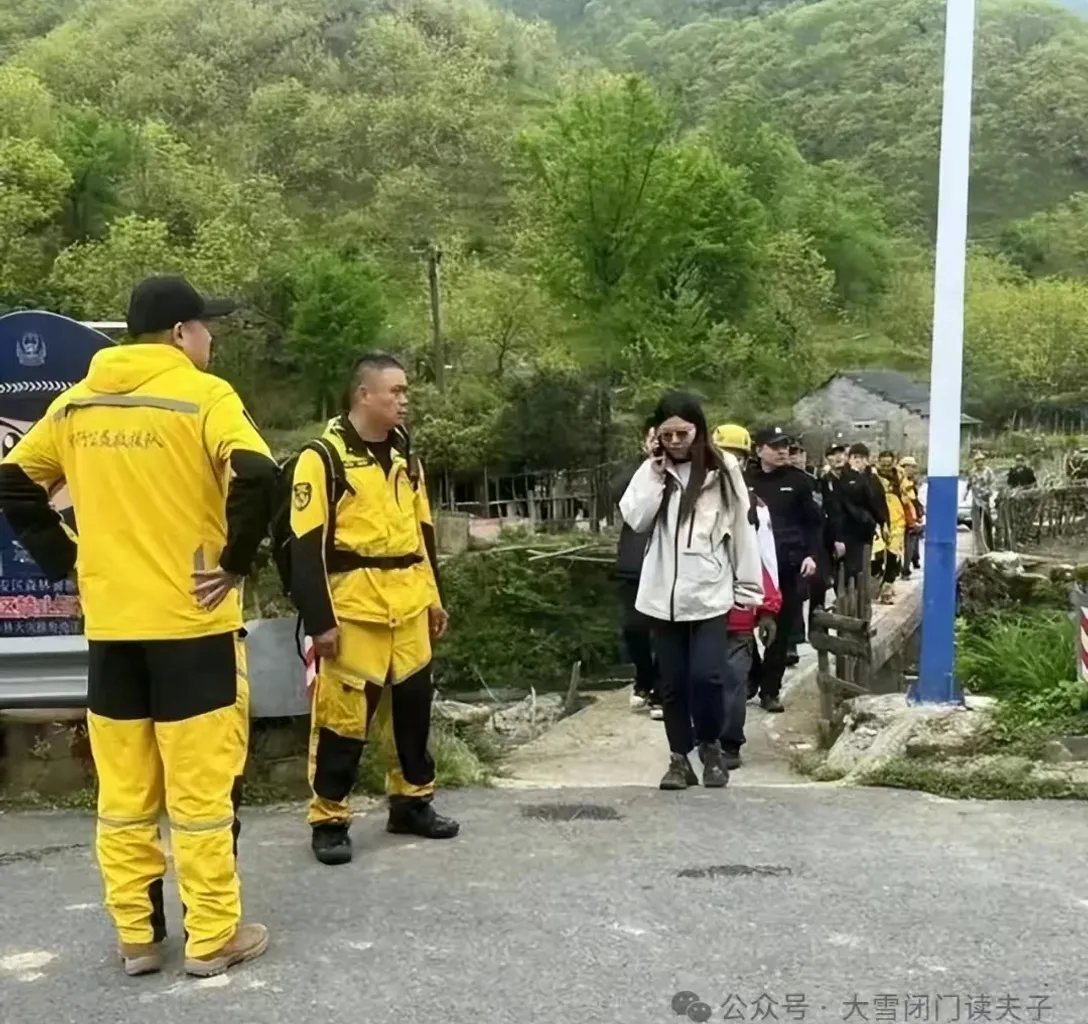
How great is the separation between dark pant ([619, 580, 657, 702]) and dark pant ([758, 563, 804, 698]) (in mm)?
798

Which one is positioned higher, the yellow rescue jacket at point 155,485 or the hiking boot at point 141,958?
the yellow rescue jacket at point 155,485

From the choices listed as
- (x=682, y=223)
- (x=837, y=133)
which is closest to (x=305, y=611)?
(x=682, y=223)

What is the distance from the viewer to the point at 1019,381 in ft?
218

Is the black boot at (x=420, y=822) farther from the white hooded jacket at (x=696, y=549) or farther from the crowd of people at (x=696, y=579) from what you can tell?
the white hooded jacket at (x=696, y=549)

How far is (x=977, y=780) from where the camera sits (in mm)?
5637

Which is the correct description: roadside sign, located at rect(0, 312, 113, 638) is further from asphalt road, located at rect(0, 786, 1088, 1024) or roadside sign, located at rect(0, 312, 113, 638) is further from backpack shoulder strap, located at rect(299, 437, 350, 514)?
backpack shoulder strap, located at rect(299, 437, 350, 514)

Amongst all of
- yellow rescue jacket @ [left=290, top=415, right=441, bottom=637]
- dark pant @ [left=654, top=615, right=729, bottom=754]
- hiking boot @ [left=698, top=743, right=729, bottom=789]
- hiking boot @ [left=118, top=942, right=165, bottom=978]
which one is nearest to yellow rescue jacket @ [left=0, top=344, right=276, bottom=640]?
yellow rescue jacket @ [left=290, top=415, right=441, bottom=637]

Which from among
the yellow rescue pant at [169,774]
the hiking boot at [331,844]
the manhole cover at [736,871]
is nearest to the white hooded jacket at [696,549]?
the manhole cover at [736,871]

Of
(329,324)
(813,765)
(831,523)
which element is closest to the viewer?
(813,765)

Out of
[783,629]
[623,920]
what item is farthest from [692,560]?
[783,629]

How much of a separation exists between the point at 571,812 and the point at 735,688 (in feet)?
4.54

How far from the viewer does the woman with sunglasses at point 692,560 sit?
5.86 meters

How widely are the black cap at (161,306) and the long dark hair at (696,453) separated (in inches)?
104

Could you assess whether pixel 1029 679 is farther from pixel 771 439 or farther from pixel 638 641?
pixel 638 641
